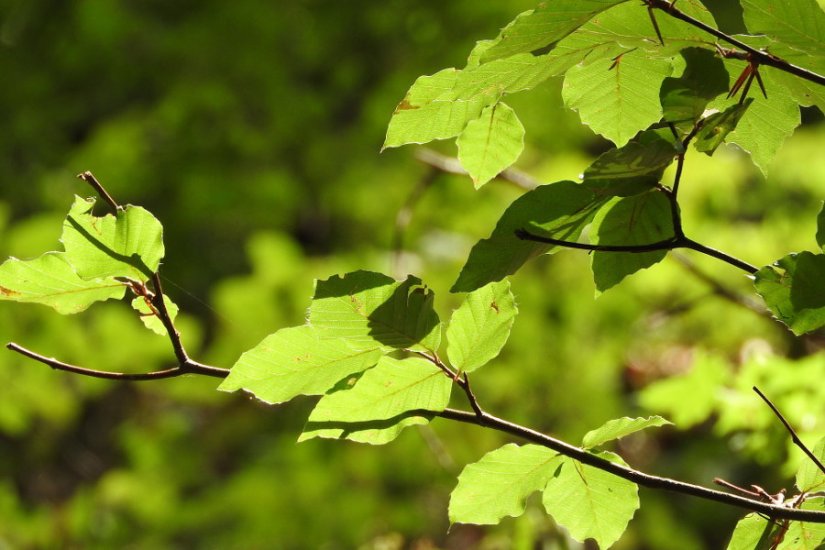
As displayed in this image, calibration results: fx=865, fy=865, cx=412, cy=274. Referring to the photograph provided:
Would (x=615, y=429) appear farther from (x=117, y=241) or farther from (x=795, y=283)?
(x=117, y=241)

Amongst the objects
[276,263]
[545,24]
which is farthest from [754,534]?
[276,263]

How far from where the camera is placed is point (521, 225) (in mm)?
370

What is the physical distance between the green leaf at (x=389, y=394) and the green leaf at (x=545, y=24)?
0.14 m

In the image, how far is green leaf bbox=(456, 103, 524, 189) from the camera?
1.45ft

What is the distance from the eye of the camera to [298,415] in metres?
2.96

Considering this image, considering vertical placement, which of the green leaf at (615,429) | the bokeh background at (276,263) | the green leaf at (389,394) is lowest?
the bokeh background at (276,263)

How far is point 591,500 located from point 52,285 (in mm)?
264

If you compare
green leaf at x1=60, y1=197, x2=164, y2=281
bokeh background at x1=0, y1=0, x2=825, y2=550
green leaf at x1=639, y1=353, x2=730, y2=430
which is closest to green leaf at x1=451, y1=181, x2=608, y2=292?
green leaf at x1=60, y1=197, x2=164, y2=281

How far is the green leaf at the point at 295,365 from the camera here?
37 centimetres

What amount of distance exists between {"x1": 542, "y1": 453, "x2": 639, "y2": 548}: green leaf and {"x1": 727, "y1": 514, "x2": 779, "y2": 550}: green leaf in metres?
0.05

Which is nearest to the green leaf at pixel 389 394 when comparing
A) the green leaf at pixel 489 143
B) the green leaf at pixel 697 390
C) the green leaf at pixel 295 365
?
the green leaf at pixel 295 365

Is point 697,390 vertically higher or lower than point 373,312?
lower

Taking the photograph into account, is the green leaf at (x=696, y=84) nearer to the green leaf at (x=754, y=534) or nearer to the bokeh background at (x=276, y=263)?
the green leaf at (x=754, y=534)

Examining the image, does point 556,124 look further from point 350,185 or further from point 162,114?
point 162,114
